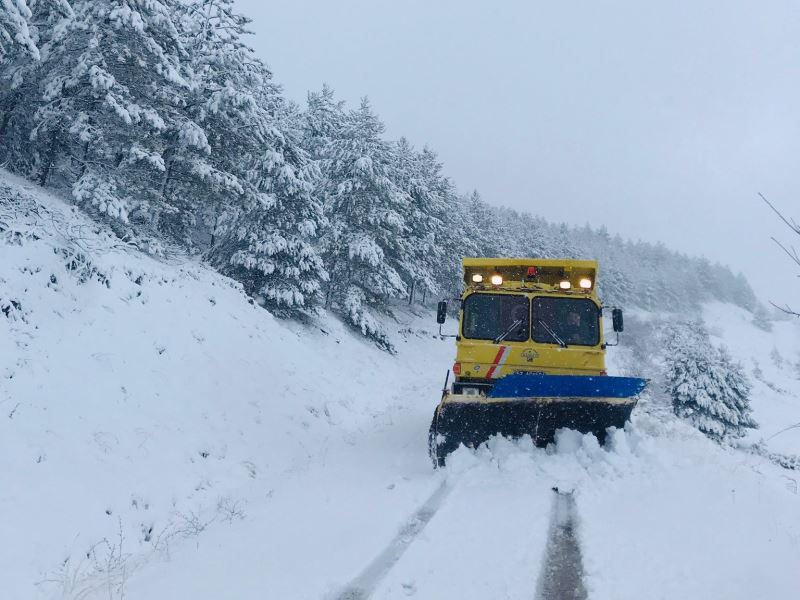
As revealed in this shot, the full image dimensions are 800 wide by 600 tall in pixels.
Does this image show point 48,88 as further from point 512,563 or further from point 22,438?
point 512,563

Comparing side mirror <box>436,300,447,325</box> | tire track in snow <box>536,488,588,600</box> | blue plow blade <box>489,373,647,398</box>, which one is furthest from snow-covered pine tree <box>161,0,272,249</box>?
tire track in snow <box>536,488,588,600</box>

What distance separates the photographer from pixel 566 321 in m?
9.04

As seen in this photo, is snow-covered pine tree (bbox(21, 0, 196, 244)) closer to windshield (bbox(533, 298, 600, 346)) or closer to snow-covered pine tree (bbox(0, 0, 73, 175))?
snow-covered pine tree (bbox(0, 0, 73, 175))

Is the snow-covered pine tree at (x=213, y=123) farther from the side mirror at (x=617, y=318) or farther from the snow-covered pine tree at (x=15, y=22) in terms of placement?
the side mirror at (x=617, y=318)

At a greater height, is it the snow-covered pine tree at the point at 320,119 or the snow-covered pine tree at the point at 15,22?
the snow-covered pine tree at the point at 320,119

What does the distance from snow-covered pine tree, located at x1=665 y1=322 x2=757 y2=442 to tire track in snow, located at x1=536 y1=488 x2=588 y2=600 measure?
77.2ft

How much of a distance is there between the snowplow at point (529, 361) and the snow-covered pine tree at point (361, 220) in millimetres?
12871

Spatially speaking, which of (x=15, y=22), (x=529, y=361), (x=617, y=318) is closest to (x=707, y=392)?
(x=617, y=318)

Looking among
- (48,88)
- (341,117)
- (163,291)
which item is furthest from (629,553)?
(341,117)

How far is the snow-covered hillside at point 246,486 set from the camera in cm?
432

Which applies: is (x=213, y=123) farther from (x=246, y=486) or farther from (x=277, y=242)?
(x=246, y=486)

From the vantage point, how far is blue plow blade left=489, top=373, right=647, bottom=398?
7.36 metres

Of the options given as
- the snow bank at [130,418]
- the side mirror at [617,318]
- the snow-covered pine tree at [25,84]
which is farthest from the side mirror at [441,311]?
the snow-covered pine tree at [25,84]

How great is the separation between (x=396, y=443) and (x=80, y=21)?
38.9ft
